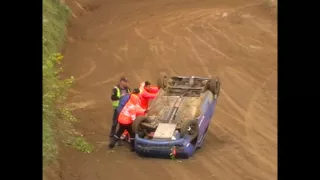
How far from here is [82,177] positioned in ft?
35.2

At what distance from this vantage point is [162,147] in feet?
36.2

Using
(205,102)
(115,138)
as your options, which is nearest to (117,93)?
(115,138)

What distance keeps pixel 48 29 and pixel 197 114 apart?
8.67 metres

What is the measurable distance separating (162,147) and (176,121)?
816mm

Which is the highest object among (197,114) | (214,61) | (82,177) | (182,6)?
(182,6)

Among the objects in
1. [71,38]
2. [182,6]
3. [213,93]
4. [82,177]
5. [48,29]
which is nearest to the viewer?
[82,177]

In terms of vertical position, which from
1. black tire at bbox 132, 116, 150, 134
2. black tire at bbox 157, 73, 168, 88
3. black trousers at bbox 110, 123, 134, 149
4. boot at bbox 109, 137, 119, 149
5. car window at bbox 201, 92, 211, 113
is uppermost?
black tire at bbox 157, 73, 168, 88

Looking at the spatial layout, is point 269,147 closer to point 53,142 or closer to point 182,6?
point 53,142

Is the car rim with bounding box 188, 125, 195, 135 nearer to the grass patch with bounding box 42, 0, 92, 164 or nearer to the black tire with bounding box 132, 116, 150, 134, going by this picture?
the black tire with bounding box 132, 116, 150, 134

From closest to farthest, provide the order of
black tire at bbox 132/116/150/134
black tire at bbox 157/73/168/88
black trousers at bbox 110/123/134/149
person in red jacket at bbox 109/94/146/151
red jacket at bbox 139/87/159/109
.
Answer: black tire at bbox 132/116/150/134
person in red jacket at bbox 109/94/146/151
black trousers at bbox 110/123/134/149
red jacket at bbox 139/87/159/109
black tire at bbox 157/73/168/88

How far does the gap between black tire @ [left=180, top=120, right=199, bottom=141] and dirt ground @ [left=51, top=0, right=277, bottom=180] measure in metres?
0.59

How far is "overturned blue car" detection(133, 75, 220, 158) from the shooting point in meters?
11.1

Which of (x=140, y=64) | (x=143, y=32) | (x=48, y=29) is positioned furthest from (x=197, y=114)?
(x=143, y=32)

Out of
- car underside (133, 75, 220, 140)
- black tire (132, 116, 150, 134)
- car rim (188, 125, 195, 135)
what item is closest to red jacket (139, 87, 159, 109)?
car underside (133, 75, 220, 140)
